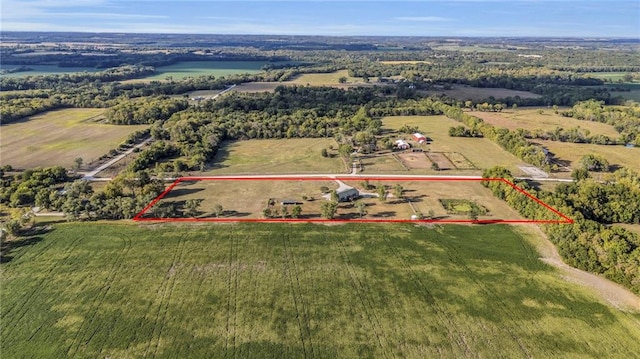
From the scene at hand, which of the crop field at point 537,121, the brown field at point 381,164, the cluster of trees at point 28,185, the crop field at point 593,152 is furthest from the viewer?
the crop field at point 537,121

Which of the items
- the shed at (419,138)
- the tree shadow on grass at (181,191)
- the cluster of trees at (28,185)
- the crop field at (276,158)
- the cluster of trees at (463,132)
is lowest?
the tree shadow on grass at (181,191)

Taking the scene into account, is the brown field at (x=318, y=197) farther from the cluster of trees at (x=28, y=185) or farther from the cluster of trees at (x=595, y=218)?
the cluster of trees at (x=28, y=185)

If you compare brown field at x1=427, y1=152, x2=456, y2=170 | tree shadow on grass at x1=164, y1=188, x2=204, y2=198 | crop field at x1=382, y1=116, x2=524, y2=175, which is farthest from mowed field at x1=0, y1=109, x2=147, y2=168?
crop field at x1=382, y1=116, x2=524, y2=175

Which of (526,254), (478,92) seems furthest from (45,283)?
(478,92)

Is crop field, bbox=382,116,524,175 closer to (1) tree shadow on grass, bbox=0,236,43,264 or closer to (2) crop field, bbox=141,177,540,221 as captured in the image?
(2) crop field, bbox=141,177,540,221

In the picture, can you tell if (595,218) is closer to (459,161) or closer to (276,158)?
(459,161)

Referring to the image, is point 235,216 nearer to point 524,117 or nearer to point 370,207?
point 370,207

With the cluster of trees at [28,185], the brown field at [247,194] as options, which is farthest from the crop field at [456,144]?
the cluster of trees at [28,185]
